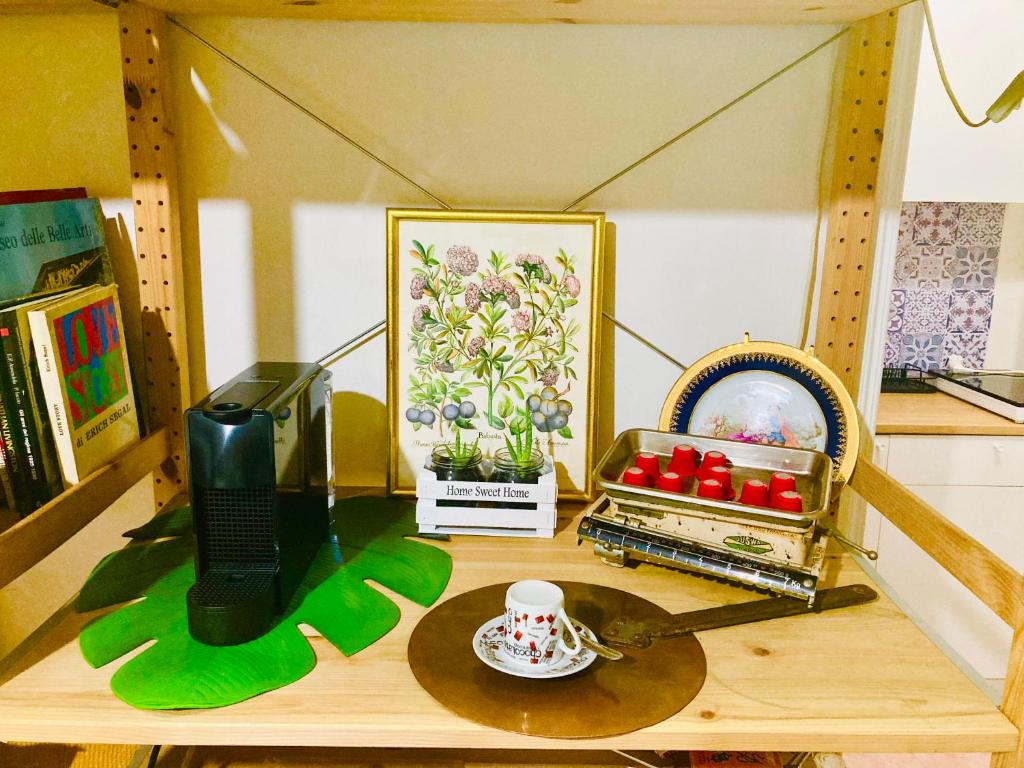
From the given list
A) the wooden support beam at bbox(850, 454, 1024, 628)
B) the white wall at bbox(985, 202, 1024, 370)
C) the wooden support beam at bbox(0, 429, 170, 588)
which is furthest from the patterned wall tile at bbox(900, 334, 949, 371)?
the wooden support beam at bbox(0, 429, 170, 588)

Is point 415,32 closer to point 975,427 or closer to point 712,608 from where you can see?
point 712,608

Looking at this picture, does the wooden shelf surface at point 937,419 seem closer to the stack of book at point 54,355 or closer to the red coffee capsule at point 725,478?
the red coffee capsule at point 725,478

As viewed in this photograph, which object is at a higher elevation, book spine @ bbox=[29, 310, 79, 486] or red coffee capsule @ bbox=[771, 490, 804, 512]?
book spine @ bbox=[29, 310, 79, 486]

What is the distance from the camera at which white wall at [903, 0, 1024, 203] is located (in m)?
1.86

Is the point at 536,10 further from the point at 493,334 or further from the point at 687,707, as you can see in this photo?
the point at 687,707

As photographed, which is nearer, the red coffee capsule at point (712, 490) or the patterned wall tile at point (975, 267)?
the red coffee capsule at point (712, 490)

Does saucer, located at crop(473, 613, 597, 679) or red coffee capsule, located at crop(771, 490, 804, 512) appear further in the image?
red coffee capsule, located at crop(771, 490, 804, 512)

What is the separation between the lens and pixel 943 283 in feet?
7.96

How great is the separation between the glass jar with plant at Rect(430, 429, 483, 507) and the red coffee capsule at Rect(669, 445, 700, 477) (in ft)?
0.89

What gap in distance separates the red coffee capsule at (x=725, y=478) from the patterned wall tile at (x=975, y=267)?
1.82m

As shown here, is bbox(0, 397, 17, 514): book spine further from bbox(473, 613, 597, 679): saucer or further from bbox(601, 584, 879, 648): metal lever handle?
bbox(601, 584, 879, 648): metal lever handle

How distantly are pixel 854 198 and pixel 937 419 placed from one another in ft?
3.54

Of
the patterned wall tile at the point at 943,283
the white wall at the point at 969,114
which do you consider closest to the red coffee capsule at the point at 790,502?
the white wall at the point at 969,114

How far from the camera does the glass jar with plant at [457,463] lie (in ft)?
3.66
